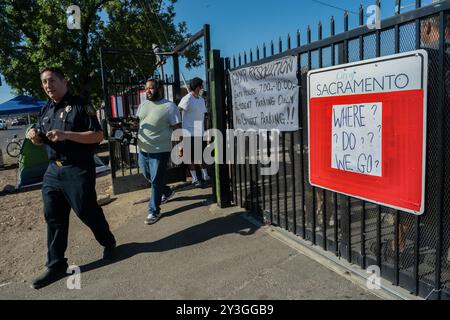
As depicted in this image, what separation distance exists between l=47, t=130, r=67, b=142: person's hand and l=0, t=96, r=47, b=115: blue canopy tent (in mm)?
13929

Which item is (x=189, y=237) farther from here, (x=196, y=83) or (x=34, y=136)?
(x=196, y=83)

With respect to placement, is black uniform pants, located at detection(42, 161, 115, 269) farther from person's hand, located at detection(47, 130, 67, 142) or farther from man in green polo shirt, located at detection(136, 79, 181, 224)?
man in green polo shirt, located at detection(136, 79, 181, 224)

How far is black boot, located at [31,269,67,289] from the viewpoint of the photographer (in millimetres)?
3303

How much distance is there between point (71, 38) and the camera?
15.3 meters

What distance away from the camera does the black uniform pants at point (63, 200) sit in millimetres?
3473

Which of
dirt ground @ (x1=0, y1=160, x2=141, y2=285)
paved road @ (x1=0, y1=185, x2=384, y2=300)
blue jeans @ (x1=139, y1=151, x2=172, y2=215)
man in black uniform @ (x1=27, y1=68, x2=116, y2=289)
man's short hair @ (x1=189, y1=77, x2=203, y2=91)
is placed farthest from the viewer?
man's short hair @ (x1=189, y1=77, x2=203, y2=91)

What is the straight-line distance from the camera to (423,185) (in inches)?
94.4

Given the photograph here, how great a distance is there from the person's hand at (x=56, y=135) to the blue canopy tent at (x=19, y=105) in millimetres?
13929

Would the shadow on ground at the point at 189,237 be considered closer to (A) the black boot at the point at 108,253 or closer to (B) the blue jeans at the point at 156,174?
(A) the black boot at the point at 108,253

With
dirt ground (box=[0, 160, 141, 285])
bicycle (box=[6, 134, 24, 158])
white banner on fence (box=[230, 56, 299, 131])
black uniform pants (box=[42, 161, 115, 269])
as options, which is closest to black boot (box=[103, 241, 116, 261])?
black uniform pants (box=[42, 161, 115, 269])

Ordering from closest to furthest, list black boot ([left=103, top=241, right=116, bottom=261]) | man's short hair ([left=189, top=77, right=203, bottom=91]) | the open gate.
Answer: black boot ([left=103, top=241, right=116, bottom=261]), man's short hair ([left=189, top=77, right=203, bottom=91]), the open gate

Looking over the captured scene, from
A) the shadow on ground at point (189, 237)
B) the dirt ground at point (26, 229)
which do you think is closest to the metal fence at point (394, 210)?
the shadow on ground at point (189, 237)

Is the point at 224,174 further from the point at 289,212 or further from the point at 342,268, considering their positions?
the point at 342,268

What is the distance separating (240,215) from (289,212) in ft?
2.46
